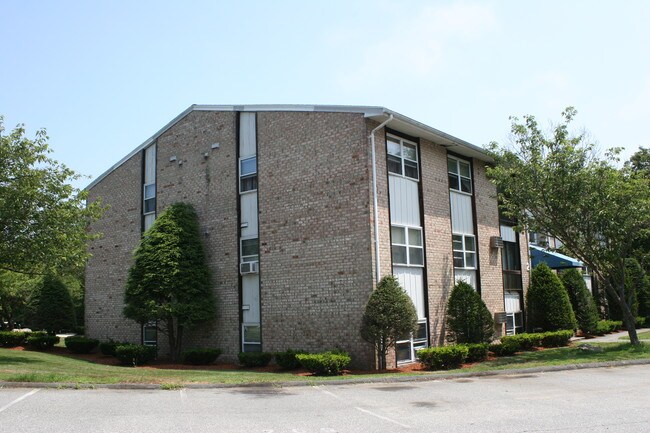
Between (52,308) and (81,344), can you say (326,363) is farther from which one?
(52,308)

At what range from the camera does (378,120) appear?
16.9 m

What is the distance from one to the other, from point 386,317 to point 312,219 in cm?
397

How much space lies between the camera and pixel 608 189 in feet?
57.1

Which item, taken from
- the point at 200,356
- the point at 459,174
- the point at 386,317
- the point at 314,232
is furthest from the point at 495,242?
the point at 200,356

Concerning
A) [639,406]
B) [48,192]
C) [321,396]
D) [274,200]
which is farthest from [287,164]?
[639,406]

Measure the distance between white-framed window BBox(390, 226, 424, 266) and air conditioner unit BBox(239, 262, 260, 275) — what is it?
14.4 ft

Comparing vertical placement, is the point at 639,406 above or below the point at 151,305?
below

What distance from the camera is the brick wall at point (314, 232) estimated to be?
16.3 meters

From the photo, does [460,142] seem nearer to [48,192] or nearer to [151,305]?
[151,305]

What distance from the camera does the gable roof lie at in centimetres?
1664

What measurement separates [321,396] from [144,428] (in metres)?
3.95

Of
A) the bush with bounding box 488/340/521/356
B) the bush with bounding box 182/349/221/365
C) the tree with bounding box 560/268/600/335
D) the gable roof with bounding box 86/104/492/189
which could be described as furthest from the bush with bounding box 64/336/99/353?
the tree with bounding box 560/268/600/335

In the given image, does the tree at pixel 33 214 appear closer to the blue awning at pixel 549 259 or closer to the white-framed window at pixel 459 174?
the white-framed window at pixel 459 174

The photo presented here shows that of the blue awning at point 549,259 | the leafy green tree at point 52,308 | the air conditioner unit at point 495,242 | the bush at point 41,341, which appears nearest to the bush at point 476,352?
the air conditioner unit at point 495,242
